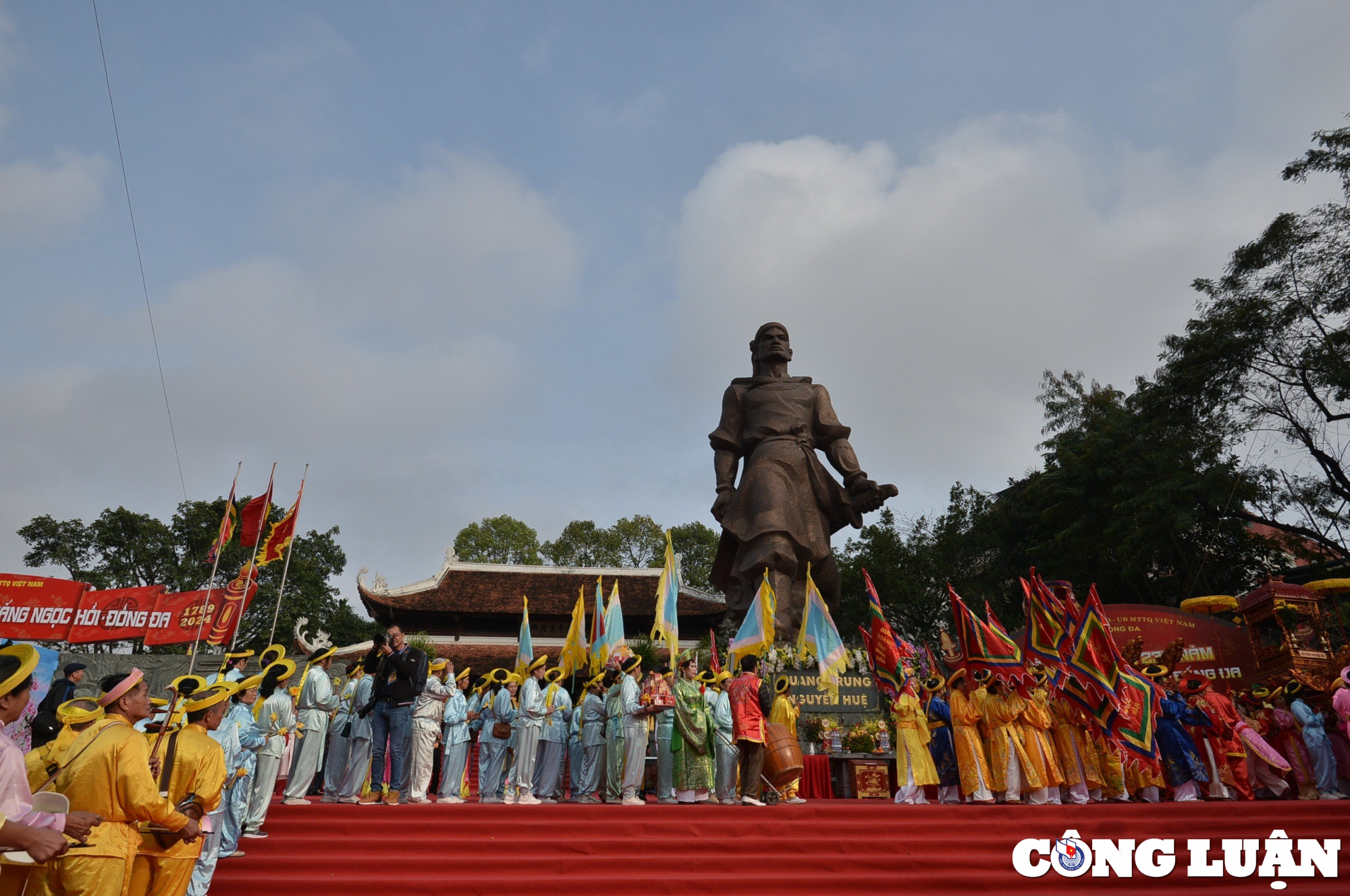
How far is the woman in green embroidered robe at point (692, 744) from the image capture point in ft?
24.6

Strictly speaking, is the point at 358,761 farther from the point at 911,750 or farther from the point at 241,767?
the point at 911,750

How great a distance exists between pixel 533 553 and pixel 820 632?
28722 millimetres

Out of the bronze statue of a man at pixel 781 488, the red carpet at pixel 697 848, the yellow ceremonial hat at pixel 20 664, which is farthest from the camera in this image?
the bronze statue of a man at pixel 781 488

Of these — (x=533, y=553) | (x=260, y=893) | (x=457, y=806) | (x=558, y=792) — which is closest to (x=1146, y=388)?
(x=558, y=792)

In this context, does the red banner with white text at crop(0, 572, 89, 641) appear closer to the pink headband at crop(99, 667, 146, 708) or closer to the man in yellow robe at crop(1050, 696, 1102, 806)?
the pink headband at crop(99, 667, 146, 708)

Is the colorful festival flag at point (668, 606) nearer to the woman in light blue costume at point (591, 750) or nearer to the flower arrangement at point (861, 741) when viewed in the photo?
the woman in light blue costume at point (591, 750)

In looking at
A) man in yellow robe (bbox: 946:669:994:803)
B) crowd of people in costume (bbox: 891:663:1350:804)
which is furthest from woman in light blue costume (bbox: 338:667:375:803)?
man in yellow robe (bbox: 946:669:994:803)

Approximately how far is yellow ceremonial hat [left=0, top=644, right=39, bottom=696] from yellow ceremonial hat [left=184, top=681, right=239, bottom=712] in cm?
132

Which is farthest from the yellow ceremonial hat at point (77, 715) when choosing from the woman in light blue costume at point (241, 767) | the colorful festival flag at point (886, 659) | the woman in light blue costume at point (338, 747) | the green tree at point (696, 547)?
the green tree at point (696, 547)

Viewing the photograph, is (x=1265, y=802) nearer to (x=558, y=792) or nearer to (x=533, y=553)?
(x=558, y=792)

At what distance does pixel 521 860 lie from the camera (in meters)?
5.66

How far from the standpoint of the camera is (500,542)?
37125 mm

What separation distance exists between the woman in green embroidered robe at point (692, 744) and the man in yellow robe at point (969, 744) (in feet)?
7.77

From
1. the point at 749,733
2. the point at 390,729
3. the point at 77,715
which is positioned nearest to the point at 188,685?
the point at 77,715
